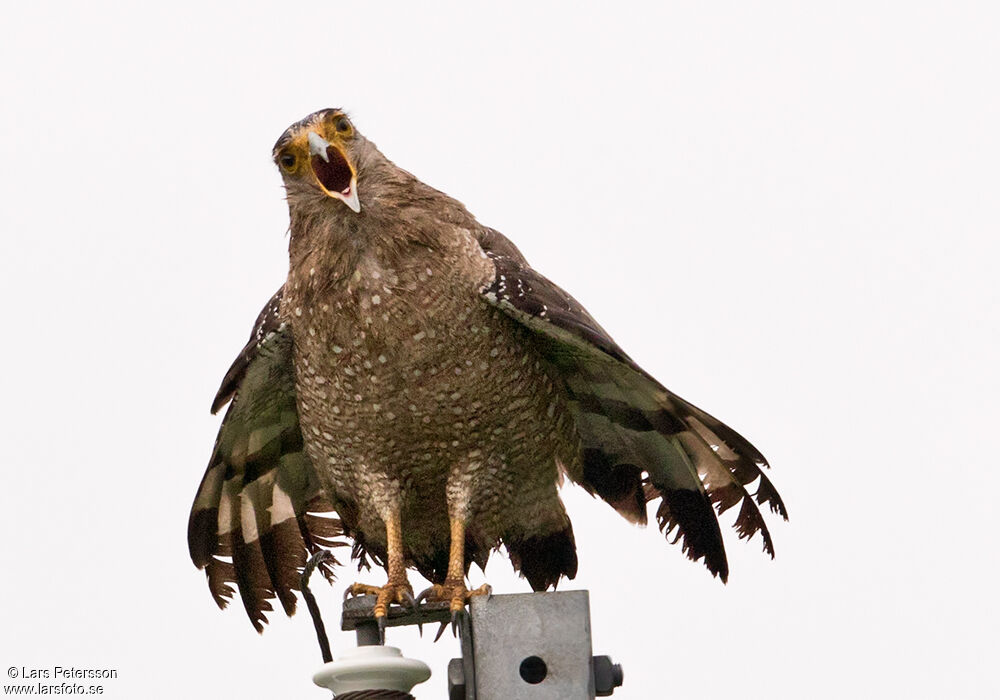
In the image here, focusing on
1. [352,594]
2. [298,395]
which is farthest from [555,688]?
[298,395]

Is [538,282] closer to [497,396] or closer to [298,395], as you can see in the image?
[497,396]

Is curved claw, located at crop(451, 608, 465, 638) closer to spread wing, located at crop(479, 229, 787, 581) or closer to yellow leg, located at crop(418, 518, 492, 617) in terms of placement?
yellow leg, located at crop(418, 518, 492, 617)

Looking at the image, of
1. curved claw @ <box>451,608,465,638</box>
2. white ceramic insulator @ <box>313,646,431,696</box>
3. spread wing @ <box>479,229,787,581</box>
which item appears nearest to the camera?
white ceramic insulator @ <box>313,646,431,696</box>

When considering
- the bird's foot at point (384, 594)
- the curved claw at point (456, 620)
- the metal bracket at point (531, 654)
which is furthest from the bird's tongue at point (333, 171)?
the metal bracket at point (531, 654)

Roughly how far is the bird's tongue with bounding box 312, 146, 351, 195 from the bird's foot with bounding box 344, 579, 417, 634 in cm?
159

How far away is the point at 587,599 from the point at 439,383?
1.47 meters

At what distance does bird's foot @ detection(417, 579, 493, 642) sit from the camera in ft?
20.3

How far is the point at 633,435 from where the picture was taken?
285 inches

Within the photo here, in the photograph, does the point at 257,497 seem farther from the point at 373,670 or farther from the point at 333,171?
the point at 373,670

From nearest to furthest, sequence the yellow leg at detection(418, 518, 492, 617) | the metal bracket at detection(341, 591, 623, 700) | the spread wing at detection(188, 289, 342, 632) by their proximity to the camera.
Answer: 1. the metal bracket at detection(341, 591, 623, 700)
2. the yellow leg at detection(418, 518, 492, 617)
3. the spread wing at detection(188, 289, 342, 632)

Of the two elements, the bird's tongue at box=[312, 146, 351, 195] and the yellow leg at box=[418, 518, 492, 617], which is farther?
the bird's tongue at box=[312, 146, 351, 195]

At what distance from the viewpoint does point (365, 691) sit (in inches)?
215

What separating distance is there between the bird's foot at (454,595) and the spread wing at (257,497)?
1.17 m

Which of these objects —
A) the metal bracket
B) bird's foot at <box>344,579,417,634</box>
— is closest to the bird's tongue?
bird's foot at <box>344,579,417,634</box>
